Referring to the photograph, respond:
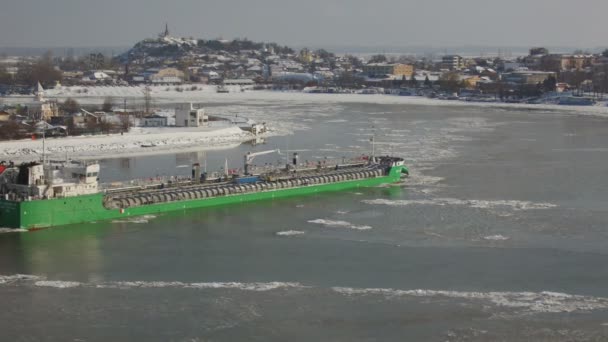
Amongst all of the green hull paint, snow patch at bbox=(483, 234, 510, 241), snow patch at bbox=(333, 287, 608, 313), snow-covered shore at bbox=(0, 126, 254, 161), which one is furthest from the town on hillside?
snow patch at bbox=(333, 287, 608, 313)

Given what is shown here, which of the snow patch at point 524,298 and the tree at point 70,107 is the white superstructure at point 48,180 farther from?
the tree at point 70,107

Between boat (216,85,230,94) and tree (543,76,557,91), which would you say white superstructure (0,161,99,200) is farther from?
boat (216,85,230,94)

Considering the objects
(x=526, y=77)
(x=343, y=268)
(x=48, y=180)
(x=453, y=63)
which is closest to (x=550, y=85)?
(x=526, y=77)

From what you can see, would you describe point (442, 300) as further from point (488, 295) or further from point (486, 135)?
point (486, 135)

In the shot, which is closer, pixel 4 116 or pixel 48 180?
pixel 48 180

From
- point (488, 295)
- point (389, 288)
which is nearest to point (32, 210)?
point (389, 288)

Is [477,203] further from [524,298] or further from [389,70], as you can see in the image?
[389,70]

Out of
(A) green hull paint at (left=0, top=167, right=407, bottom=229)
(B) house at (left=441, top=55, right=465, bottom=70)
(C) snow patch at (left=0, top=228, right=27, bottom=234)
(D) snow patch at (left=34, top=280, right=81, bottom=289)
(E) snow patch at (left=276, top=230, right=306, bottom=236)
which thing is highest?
(B) house at (left=441, top=55, right=465, bottom=70)
